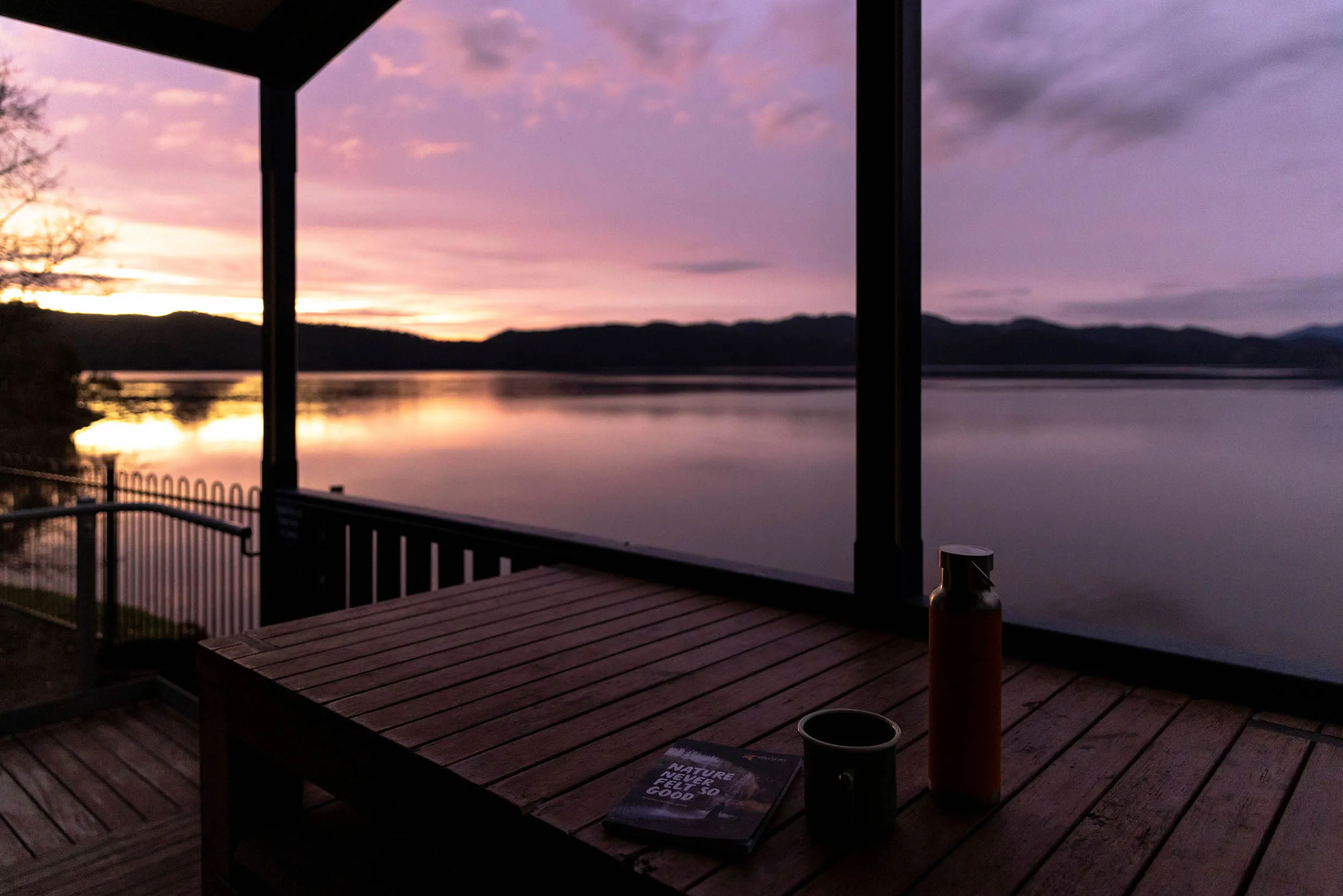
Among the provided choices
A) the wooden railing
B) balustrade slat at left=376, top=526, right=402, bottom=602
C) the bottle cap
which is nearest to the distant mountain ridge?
the wooden railing

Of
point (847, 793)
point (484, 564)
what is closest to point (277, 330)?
point (484, 564)

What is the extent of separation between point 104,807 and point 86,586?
1182 millimetres

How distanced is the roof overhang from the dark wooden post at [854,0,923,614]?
2369 millimetres

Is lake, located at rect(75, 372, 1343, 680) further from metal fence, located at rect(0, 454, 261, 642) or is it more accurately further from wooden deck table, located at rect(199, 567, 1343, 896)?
wooden deck table, located at rect(199, 567, 1343, 896)

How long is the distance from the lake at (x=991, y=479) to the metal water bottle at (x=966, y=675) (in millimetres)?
5096

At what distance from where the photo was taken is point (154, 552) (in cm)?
594

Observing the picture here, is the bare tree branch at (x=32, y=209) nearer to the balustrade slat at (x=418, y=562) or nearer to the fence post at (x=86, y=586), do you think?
the fence post at (x=86, y=586)

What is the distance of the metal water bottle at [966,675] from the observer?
35.7 inches

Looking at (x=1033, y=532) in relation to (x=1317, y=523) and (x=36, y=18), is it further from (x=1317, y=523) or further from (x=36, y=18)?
(x=36, y=18)

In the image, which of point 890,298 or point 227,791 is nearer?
point 227,791

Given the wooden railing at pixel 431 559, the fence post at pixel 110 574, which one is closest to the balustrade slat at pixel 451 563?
the wooden railing at pixel 431 559

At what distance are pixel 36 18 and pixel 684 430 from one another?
1022 inches

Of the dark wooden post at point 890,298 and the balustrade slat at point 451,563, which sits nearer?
the dark wooden post at point 890,298

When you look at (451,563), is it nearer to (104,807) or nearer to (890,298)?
(104,807)
